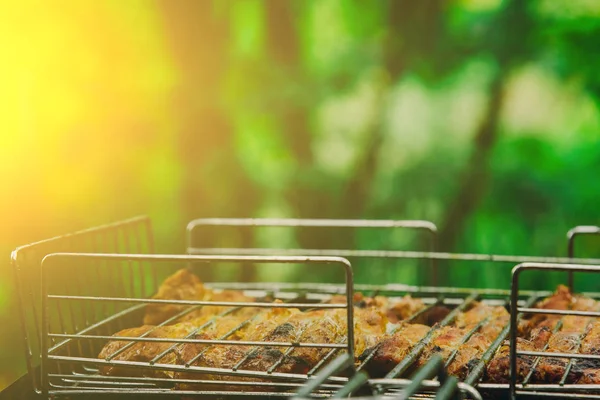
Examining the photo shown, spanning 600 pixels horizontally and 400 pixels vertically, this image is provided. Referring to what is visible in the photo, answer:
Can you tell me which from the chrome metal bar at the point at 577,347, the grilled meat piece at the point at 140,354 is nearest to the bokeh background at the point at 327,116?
the grilled meat piece at the point at 140,354

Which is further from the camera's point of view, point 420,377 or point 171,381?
point 171,381

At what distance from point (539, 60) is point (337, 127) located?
6.47 ft

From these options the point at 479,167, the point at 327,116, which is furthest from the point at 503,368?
the point at 327,116

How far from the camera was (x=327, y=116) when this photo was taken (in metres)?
7.18

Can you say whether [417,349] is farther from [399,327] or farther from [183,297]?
[183,297]

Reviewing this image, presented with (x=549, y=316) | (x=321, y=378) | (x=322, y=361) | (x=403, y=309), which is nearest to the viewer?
(x=321, y=378)

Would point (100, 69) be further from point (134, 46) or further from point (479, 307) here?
point (479, 307)

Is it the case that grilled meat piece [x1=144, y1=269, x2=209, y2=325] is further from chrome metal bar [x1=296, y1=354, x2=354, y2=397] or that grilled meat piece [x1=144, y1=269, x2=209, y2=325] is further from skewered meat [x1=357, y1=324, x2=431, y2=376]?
chrome metal bar [x1=296, y1=354, x2=354, y2=397]

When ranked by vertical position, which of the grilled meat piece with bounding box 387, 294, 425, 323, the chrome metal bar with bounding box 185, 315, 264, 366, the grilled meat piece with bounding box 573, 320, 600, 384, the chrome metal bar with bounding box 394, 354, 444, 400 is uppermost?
the chrome metal bar with bounding box 394, 354, 444, 400

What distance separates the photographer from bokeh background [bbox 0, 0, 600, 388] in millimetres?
6785

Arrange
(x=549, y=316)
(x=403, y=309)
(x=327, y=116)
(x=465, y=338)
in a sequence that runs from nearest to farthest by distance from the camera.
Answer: (x=465, y=338) → (x=549, y=316) → (x=403, y=309) → (x=327, y=116)

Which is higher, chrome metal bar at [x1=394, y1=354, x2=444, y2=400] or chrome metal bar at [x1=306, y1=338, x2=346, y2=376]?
chrome metal bar at [x1=394, y1=354, x2=444, y2=400]

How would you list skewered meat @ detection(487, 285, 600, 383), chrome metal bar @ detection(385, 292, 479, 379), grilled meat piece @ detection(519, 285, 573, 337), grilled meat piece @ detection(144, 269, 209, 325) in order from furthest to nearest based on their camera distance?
grilled meat piece @ detection(144, 269, 209, 325) → grilled meat piece @ detection(519, 285, 573, 337) → skewered meat @ detection(487, 285, 600, 383) → chrome metal bar @ detection(385, 292, 479, 379)

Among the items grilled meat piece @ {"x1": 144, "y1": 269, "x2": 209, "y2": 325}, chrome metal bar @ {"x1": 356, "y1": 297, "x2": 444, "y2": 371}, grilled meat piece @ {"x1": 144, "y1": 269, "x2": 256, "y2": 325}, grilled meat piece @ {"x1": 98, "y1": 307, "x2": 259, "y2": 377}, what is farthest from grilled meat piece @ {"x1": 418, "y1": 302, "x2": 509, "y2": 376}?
grilled meat piece @ {"x1": 144, "y1": 269, "x2": 209, "y2": 325}
